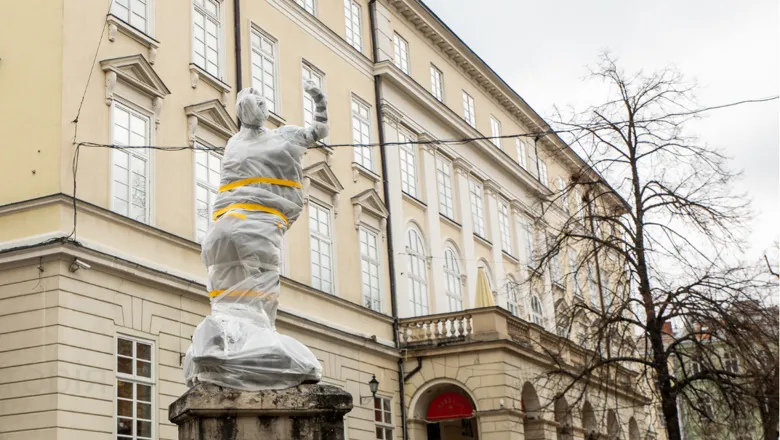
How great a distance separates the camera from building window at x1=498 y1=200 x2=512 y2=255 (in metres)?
37.8

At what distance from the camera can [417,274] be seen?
30.3 m

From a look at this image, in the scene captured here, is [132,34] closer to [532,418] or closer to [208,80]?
[208,80]

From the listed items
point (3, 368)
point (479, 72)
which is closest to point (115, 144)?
point (3, 368)

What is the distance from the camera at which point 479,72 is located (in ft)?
124

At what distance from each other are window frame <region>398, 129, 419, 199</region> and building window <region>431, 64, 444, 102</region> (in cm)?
342

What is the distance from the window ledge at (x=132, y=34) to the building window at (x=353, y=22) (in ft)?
31.9

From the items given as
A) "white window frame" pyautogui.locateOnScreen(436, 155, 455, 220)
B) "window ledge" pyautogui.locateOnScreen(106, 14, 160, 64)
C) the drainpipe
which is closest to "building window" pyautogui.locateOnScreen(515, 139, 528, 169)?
"white window frame" pyautogui.locateOnScreen(436, 155, 455, 220)

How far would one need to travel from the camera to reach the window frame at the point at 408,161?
100 ft

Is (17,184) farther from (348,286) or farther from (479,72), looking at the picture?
(479,72)

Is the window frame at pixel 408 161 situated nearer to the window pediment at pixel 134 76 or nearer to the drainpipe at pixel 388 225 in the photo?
the drainpipe at pixel 388 225

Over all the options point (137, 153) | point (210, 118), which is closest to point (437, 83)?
point (210, 118)

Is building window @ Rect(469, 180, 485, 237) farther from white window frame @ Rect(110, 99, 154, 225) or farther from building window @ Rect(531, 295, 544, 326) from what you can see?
white window frame @ Rect(110, 99, 154, 225)

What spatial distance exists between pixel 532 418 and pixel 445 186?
8291 millimetres

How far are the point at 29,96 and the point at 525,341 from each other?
49.3 ft
